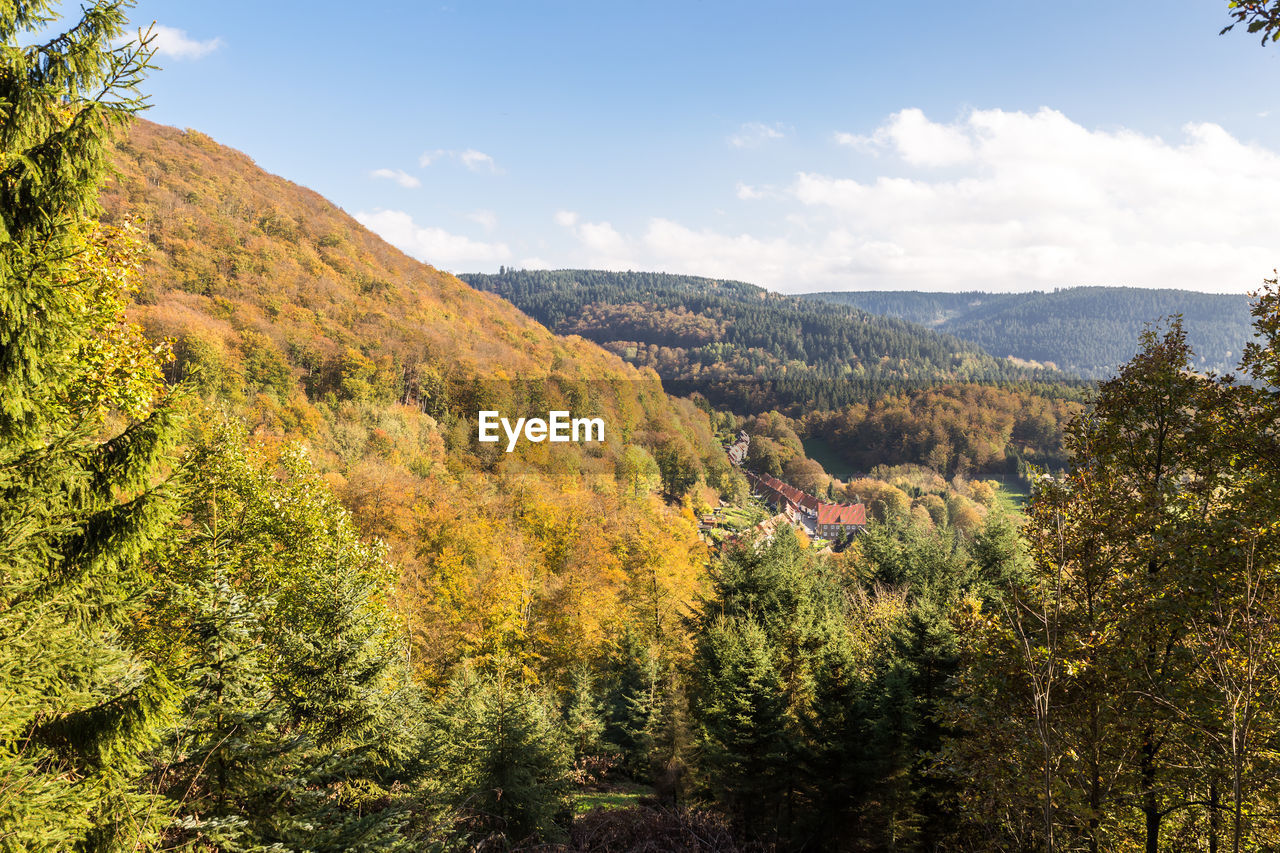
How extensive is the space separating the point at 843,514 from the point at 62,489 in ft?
285

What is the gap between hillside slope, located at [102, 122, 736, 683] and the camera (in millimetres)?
27188

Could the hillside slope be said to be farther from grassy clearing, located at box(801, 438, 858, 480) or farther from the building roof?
grassy clearing, located at box(801, 438, 858, 480)

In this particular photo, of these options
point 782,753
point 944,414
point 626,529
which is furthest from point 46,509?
point 944,414

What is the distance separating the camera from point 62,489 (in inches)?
194

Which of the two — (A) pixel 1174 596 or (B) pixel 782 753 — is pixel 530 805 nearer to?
(B) pixel 782 753

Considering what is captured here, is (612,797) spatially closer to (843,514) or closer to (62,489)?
(62,489)

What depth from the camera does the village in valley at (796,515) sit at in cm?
6775

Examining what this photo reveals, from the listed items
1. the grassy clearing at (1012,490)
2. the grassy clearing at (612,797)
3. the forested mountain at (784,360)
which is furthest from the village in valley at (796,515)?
the grassy clearing at (612,797)

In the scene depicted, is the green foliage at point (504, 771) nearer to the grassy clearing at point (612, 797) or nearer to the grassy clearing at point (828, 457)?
the grassy clearing at point (612, 797)

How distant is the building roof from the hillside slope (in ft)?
49.2

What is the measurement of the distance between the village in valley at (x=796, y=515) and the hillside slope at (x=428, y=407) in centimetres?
502

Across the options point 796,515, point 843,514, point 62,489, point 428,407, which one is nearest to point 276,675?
point 62,489

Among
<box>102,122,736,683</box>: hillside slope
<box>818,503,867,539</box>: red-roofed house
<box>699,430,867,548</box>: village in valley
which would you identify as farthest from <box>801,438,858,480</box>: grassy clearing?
<box>102,122,736,683</box>: hillside slope

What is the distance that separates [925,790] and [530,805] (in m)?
8.46
